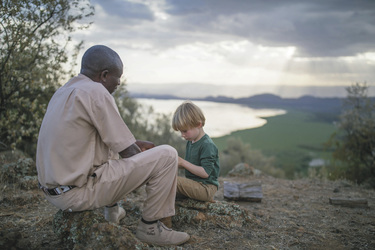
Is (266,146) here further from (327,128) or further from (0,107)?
(0,107)

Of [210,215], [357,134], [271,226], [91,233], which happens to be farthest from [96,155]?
[357,134]

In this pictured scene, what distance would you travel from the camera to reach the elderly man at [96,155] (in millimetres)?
2844

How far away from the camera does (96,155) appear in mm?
3084

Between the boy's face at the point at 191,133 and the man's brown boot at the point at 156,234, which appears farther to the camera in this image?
the boy's face at the point at 191,133

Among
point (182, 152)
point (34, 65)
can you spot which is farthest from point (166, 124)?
point (34, 65)

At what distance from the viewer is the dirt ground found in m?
3.60

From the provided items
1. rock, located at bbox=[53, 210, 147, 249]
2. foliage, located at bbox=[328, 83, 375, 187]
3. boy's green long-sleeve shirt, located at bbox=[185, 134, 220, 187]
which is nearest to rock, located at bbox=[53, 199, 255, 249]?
rock, located at bbox=[53, 210, 147, 249]

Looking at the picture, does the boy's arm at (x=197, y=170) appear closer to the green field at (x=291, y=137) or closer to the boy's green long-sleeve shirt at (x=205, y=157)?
the boy's green long-sleeve shirt at (x=205, y=157)

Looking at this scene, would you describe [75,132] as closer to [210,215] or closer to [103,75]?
[103,75]

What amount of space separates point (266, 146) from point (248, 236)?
60736 mm

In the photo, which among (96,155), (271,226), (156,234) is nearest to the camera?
(96,155)

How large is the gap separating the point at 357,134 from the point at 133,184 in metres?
15.2

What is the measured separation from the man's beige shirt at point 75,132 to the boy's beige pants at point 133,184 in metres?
0.14

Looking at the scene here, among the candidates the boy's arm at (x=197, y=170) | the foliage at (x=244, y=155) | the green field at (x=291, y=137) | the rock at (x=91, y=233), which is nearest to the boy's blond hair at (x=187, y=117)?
the boy's arm at (x=197, y=170)
